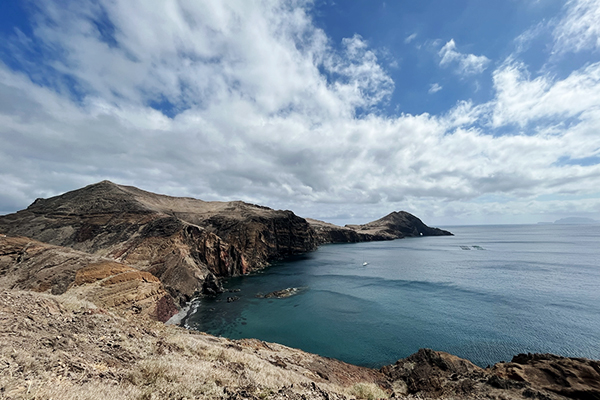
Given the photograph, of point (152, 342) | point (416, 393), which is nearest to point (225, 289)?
point (152, 342)

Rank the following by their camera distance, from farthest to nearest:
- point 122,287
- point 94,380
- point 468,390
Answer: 1. point 122,287
2. point 468,390
3. point 94,380

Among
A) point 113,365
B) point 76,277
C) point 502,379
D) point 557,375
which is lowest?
point 502,379

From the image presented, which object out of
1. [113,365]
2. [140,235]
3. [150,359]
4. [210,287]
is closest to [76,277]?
[150,359]

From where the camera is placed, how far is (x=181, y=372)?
32.9 ft

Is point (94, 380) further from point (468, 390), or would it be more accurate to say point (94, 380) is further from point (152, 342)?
point (468, 390)

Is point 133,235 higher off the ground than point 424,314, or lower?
higher

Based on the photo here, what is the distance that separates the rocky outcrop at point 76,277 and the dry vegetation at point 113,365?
12.5 metres

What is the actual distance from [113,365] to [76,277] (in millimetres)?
22811

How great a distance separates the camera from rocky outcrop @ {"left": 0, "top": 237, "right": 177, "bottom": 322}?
2455cm

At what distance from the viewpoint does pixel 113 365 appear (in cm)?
959

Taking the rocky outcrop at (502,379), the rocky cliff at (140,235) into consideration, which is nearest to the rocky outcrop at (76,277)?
the rocky cliff at (140,235)

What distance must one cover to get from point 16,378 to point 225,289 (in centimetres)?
4616

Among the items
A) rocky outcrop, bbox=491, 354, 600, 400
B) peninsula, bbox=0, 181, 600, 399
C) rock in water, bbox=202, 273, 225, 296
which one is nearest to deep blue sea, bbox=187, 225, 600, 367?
rock in water, bbox=202, 273, 225, 296

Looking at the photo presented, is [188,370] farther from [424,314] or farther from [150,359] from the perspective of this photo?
[424,314]
